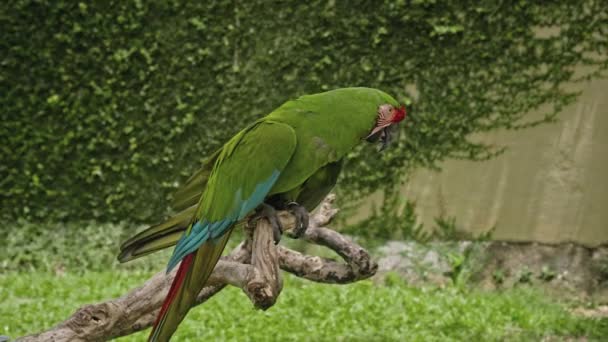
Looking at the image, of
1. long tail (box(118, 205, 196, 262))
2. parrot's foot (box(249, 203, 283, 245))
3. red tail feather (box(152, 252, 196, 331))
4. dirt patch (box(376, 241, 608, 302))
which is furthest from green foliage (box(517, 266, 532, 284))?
red tail feather (box(152, 252, 196, 331))

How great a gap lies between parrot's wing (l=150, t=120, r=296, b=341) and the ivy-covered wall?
3.87m

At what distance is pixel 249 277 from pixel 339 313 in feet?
8.56

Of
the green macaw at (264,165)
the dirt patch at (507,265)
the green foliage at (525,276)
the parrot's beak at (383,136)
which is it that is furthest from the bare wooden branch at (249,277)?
the green foliage at (525,276)

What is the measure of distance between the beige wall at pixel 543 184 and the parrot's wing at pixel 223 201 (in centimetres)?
392

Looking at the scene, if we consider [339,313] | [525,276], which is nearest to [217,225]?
[339,313]

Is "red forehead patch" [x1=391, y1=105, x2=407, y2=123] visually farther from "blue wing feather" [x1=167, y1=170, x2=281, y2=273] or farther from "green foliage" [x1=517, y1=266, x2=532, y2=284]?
"green foliage" [x1=517, y1=266, x2=532, y2=284]

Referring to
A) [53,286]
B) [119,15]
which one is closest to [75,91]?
[119,15]

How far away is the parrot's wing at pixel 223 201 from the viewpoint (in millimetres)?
2277

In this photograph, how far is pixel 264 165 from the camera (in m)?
2.40

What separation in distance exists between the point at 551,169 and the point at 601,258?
2.43ft

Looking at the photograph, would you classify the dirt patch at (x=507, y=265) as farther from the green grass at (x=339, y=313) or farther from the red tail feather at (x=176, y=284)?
the red tail feather at (x=176, y=284)

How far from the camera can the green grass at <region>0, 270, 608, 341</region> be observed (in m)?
4.53

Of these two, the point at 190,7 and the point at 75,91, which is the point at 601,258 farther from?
the point at 75,91

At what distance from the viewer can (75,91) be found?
6484 mm
